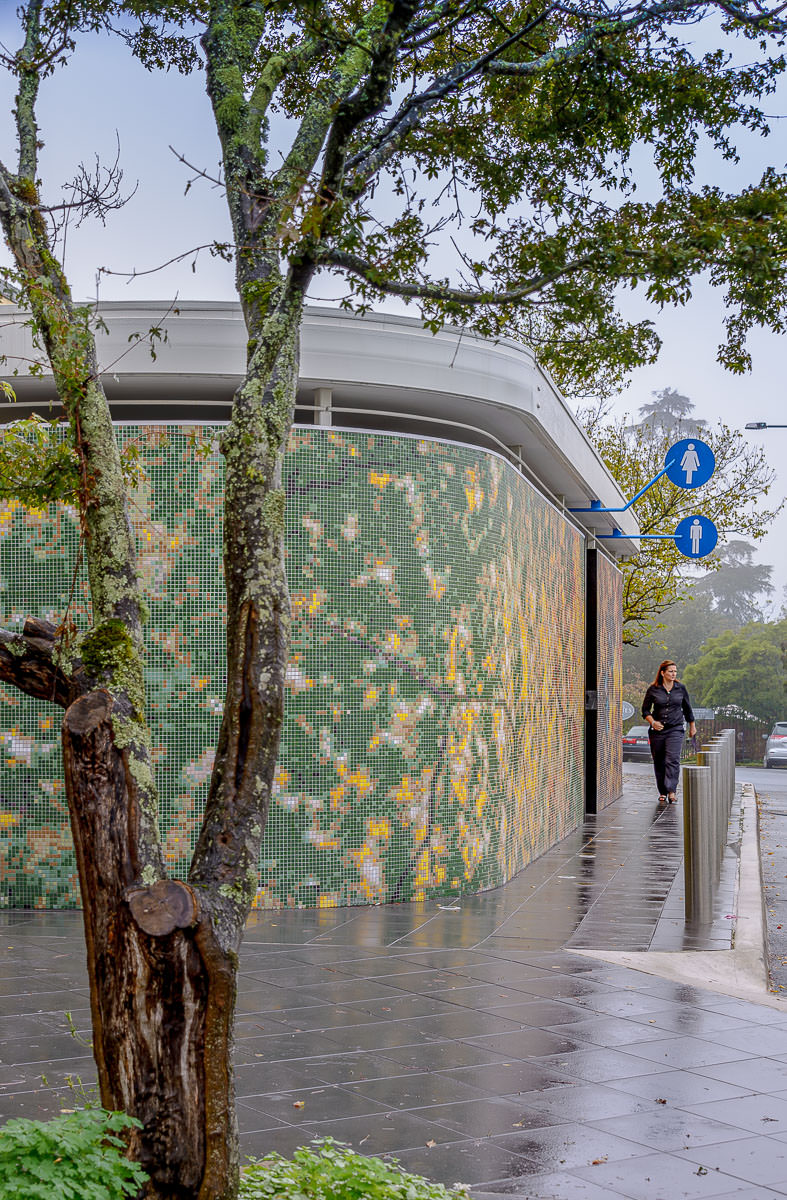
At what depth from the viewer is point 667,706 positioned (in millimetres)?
15930

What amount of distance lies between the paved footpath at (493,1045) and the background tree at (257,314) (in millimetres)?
1215

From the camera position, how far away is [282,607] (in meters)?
4.18

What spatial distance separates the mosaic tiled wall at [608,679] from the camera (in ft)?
59.4

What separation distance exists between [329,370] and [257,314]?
4.41m

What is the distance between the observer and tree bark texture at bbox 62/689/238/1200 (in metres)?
3.62

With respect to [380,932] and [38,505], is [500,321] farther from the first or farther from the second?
[380,932]

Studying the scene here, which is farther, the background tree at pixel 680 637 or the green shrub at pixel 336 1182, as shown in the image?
the background tree at pixel 680 637

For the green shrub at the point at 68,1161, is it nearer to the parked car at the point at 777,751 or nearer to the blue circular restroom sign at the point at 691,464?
the blue circular restroom sign at the point at 691,464

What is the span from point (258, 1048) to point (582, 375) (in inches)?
141

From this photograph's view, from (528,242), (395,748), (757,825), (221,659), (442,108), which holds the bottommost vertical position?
(757,825)

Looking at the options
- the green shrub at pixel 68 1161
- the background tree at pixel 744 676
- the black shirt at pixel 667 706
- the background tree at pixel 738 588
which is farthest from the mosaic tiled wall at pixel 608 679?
the background tree at pixel 738 588

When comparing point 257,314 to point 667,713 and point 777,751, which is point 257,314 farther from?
point 777,751

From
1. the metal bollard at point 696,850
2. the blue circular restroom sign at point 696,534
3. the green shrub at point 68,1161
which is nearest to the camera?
the green shrub at point 68,1161

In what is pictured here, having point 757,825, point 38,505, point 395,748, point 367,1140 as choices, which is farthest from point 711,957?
point 757,825
